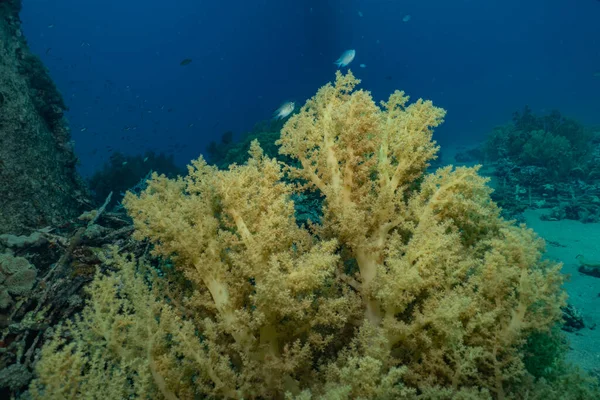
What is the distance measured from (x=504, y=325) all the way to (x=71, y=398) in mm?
3135

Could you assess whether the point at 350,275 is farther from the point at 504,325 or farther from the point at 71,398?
the point at 71,398

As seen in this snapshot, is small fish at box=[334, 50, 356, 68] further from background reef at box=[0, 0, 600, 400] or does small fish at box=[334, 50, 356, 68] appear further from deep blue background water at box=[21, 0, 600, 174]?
deep blue background water at box=[21, 0, 600, 174]

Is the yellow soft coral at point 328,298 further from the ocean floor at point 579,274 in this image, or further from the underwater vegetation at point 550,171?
the underwater vegetation at point 550,171

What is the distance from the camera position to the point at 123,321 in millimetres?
2525

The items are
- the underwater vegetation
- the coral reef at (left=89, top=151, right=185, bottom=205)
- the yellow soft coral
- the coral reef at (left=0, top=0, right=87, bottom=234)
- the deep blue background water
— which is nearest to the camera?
the yellow soft coral

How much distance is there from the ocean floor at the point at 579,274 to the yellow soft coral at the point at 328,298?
81 centimetres

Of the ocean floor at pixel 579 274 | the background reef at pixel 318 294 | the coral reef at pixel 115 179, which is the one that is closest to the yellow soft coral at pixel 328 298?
the background reef at pixel 318 294

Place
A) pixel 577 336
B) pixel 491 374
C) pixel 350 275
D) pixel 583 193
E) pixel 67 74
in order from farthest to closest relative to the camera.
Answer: pixel 67 74, pixel 583 193, pixel 577 336, pixel 350 275, pixel 491 374

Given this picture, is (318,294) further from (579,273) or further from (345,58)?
(345,58)

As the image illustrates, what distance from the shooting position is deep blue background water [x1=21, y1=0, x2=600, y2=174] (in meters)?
92.9

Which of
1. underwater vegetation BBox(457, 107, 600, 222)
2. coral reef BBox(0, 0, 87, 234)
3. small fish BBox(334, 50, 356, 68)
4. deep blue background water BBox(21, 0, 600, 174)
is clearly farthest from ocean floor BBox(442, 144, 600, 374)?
deep blue background water BBox(21, 0, 600, 174)

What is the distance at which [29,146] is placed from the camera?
6.65 metres

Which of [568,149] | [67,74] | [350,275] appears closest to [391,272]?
[350,275]

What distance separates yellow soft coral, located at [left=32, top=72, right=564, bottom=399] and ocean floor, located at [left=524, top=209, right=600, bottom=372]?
2.66 ft
